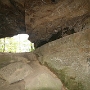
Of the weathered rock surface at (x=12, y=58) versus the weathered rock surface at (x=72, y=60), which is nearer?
the weathered rock surface at (x=72, y=60)

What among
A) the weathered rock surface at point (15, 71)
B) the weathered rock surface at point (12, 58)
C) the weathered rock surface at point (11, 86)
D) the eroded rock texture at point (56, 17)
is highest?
the eroded rock texture at point (56, 17)

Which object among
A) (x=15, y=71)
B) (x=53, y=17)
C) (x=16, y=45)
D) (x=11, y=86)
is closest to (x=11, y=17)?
(x=53, y=17)

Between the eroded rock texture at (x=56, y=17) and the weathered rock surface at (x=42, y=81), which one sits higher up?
the eroded rock texture at (x=56, y=17)

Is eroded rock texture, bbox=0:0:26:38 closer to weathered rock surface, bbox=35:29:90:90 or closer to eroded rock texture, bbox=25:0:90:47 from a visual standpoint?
eroded rock texture, bbox=25:0:90:47

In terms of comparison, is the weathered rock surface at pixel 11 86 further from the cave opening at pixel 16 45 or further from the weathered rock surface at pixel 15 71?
the cave opening at pixel 16 45

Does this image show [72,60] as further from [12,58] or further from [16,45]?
[16,45]

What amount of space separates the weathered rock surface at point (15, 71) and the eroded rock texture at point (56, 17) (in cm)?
132

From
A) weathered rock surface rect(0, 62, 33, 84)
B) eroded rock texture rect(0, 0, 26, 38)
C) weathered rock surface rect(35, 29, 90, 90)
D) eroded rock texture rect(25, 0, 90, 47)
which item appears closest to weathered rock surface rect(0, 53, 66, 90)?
weathered rock surface rect(0, 62, 33, 84)

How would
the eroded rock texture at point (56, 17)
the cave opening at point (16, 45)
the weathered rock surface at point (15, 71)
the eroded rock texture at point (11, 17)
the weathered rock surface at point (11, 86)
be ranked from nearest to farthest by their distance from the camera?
the weathered rock surface at point (11, 86) < the weathered rock surface at point (15, 71) < the eroded rock texture at point (56, 17) < the eroded rock texture at point (11, 17) < the cave opening at point (16, 45)

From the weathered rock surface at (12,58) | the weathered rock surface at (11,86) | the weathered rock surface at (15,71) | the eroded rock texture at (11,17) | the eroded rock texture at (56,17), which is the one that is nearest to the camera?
the weathered rock surface at (11,86)

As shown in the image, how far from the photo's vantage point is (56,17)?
3.67m

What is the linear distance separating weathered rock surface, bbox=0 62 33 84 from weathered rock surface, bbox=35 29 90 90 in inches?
16.8

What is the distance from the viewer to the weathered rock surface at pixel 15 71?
9.07 feet

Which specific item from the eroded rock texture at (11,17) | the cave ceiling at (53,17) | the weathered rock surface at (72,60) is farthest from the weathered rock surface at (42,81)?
the eroded rock texture at (11,17)
